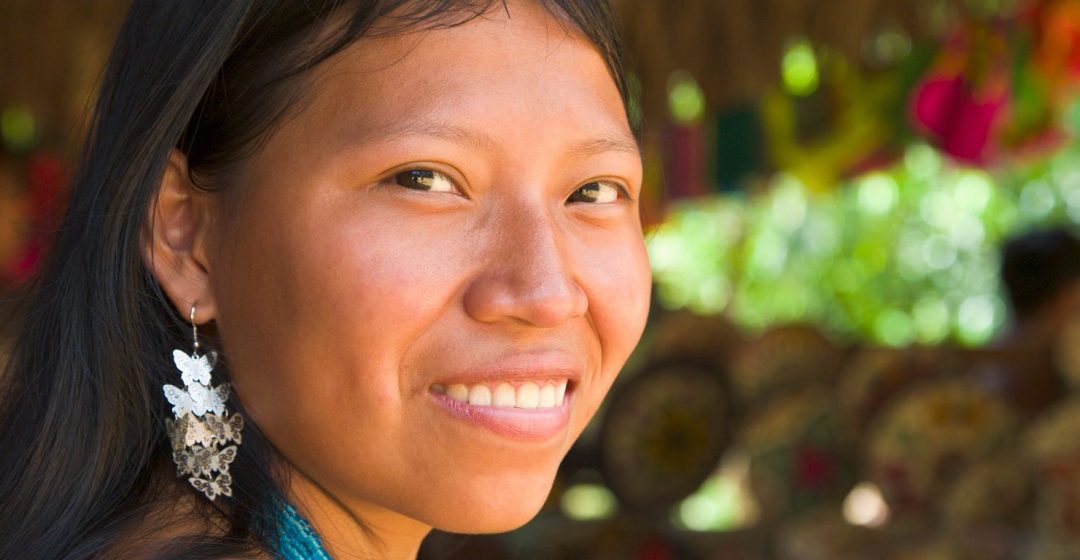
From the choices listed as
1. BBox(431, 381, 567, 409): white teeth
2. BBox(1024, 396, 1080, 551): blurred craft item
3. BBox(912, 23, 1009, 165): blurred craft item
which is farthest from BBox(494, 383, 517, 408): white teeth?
BBox(912, 23, 1009, 165): blurred craft item

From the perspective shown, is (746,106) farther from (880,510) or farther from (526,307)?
(526,307)

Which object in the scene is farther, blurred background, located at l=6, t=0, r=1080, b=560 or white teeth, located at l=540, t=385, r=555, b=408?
blurred background, located at l=6, t=0, r=1080, b=560

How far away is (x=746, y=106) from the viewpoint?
3.69 metres

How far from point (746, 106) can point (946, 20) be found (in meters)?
0.69

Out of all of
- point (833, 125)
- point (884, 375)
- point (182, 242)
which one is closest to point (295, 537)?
point (182, 242)

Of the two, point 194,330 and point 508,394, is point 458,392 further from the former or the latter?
point 194,330

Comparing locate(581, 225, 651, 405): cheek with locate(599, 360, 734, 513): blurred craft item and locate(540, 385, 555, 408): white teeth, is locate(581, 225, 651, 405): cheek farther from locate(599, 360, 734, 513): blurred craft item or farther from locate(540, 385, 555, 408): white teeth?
locate(599, 360, 734, 513): blurred craft item

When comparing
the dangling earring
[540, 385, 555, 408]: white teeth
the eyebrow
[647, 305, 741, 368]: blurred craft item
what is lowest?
the dangling earring

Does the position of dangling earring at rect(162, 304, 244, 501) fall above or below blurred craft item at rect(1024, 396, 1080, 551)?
below

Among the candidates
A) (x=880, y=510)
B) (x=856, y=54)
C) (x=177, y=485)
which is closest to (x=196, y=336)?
(x=177, y=485)

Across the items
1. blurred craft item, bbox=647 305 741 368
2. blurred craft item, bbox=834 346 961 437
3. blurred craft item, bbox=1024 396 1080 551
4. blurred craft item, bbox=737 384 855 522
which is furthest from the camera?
blurred craft item, bbox=647 305 741 368

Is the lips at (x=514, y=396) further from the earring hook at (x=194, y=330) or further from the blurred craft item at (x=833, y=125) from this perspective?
the blurred craft item at (x=833, y=125)

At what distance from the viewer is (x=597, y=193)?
4.27 ft

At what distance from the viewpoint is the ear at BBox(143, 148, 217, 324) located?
1267 mm
